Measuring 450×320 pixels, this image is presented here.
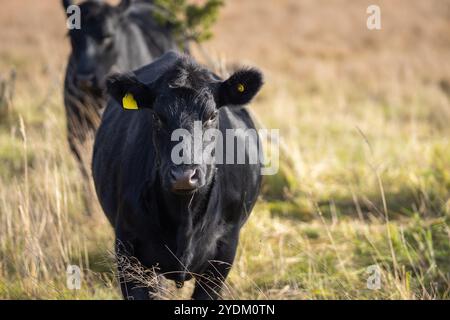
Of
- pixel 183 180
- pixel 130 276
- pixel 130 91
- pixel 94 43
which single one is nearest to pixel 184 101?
pixel 130 91

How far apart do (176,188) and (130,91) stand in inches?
31.0

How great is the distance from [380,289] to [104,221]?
273 cm

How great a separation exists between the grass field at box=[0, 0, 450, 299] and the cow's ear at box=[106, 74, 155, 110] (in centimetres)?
95

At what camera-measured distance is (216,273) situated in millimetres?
5121

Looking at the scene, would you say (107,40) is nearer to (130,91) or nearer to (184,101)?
(130,91)

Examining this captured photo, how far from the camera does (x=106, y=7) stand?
851 centimetres

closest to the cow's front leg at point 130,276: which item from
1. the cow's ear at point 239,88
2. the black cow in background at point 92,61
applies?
the cow's ear at point 239,88

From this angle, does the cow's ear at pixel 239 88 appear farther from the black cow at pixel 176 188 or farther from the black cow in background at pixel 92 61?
the black cow in background at pixel 92 61

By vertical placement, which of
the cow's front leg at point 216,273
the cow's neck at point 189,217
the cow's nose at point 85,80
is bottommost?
the cow's front leg at point 216,273

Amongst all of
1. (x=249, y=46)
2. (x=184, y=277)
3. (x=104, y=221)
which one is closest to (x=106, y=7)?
(x=104, y=221)

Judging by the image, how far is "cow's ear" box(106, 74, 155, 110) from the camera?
15.6 feet

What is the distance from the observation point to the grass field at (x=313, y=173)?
5859 millimetres

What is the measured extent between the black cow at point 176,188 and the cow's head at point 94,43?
290 centimetres

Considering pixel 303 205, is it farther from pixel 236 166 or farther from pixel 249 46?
pixel 249 46
